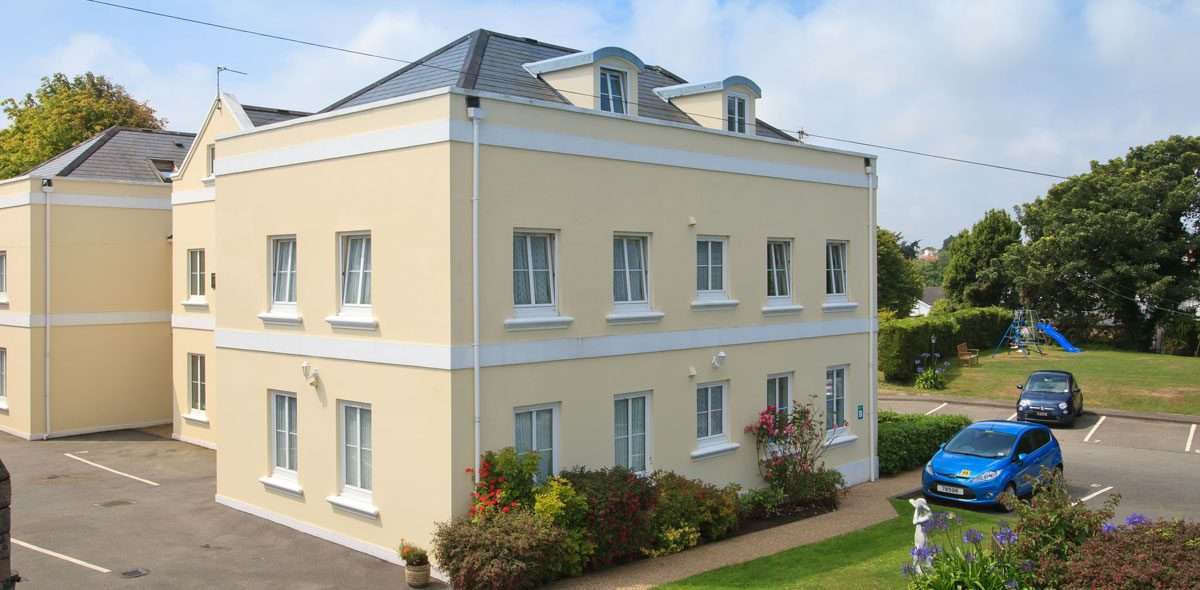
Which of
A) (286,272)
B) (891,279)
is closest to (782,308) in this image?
(286,272)

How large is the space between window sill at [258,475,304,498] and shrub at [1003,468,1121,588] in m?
11.1

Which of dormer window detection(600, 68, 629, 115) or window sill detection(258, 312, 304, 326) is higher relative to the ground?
dormer window detection(600, 68, 629, 115)

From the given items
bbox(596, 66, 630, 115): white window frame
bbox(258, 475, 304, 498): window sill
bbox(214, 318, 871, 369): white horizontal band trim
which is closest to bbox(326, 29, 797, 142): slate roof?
bbox(596, 66, 630, 115): white window frame

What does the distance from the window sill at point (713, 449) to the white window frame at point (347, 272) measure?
246 inches

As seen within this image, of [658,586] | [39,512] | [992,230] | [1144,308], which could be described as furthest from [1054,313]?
[39,512]

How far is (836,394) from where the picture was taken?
69.3 feet

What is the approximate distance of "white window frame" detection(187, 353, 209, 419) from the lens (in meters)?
25.6

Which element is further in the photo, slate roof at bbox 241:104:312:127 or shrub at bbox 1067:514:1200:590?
slate roof at bbox 241:104:312:127

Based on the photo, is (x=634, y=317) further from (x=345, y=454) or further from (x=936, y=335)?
(x=936, y=335)

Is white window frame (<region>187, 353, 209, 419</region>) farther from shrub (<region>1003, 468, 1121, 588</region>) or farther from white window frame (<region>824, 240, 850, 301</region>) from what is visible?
shrub (<region>1003, 468, 1121, 588</region>)

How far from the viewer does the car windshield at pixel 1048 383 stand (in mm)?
31234

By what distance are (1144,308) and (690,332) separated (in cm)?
3959

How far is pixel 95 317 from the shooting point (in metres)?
26.9

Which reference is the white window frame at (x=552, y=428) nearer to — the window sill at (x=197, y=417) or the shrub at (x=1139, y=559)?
the shrub at (x=1139, y=559)
